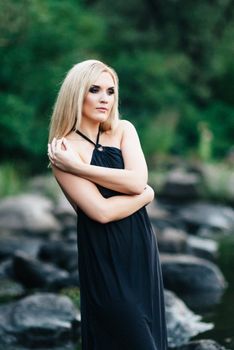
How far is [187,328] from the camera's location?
8117mm

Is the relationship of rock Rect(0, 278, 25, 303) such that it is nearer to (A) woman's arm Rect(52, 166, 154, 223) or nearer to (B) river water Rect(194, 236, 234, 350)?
(B) river water Rect(194, 236, 234, 350)

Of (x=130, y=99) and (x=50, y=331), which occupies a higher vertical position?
(x=130, y=99)

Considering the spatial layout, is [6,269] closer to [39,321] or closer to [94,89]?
[39,321]

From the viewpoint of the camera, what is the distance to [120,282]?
397cm

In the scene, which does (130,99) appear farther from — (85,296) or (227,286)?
(85,296)

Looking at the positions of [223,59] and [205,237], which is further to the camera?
[223,59]

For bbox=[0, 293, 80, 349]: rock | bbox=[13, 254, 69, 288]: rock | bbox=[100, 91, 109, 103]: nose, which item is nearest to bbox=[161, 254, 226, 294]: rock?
bbox=[13, 254, 69, 288]: rock

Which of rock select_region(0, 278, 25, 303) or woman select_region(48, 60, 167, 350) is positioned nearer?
woman select_region(48, 60, 167, 350)

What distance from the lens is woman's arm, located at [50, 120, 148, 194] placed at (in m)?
4.00

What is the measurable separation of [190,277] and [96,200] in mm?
6774

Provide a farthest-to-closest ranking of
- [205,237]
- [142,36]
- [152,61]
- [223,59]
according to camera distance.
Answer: [223,59], [142,36], [152,61], [205,237]

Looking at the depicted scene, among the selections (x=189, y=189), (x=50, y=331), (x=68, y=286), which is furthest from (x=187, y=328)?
(x=189, y=189)

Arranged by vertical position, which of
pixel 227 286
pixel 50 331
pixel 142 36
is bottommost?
pixel 50 331

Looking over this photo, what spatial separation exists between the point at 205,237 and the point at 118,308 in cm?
1248
